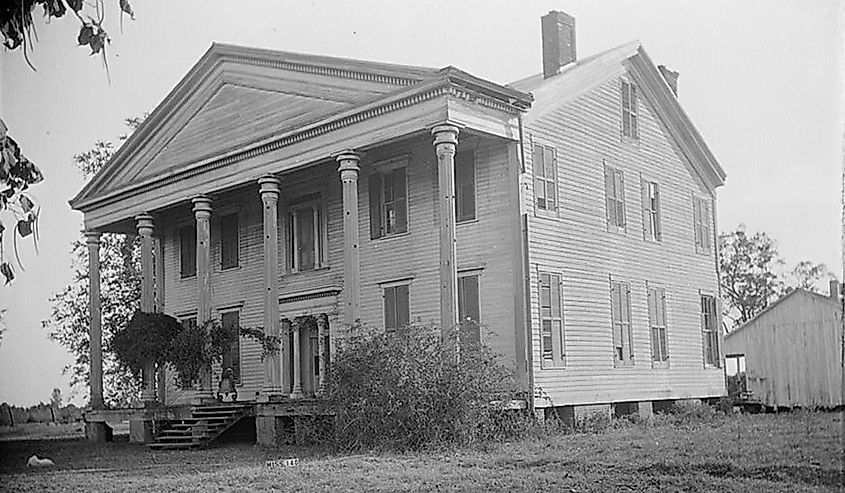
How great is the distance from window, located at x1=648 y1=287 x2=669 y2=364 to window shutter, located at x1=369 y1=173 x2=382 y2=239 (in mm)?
2475

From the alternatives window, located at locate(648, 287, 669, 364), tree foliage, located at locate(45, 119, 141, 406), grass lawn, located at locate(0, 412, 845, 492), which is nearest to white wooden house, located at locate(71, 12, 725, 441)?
window, located at locate(648, 287, 669, 364)

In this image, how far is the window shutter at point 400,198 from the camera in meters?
9.51

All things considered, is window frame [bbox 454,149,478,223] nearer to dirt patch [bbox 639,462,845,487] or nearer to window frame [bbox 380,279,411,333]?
window frame [bbox 380,279,411,333]

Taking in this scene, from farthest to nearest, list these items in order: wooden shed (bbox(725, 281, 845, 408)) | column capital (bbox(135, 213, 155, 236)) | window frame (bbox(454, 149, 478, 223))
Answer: column capital (bbox(135, 213, 155, 236)) → window frame (bbox(454, 149, 478, 223)) → wooden shed (bbox(725, 281, 845, 408))

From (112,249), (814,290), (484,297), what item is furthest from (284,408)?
(814,290)

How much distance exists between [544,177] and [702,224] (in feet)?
6.99

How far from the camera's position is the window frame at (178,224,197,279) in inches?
445

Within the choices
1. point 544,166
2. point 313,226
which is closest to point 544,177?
point 544,166

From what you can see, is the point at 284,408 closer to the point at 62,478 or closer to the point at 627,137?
the point at 62,478

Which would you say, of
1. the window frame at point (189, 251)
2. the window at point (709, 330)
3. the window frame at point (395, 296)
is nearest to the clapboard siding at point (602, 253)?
the window at point (709, 330)

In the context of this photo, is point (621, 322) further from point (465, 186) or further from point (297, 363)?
point (297, 363)

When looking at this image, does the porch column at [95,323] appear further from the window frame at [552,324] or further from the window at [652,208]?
the window at [652,208]

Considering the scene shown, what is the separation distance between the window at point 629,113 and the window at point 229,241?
3.99 meters

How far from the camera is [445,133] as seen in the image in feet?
28.9
